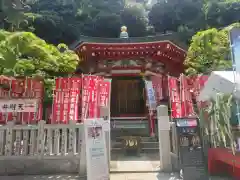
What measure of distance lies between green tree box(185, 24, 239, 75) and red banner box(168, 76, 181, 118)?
2.87 ft

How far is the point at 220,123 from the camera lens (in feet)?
14.8

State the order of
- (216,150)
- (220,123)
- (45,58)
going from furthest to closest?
(45,58), (216,150), (220,123)

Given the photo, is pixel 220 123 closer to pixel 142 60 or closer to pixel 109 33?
pixel 142 60

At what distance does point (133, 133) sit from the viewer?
10.2m

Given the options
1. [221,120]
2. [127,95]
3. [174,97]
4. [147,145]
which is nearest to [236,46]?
[221,120]

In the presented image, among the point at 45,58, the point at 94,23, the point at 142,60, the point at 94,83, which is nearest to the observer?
the point at 45,58

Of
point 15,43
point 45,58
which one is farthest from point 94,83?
point 15,43

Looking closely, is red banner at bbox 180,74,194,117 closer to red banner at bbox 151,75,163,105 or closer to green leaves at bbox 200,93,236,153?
red banner at bbox 151,75,163,105

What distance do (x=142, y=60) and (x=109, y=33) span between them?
14.7m

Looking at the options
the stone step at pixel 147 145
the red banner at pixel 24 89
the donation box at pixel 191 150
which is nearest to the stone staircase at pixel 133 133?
the stone step at pixel 147 145

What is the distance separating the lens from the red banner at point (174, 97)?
27.8 feet

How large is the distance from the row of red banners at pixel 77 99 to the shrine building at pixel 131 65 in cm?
287

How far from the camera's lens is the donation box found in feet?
15.1

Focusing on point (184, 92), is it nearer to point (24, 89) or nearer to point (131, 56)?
point (131, 56)
